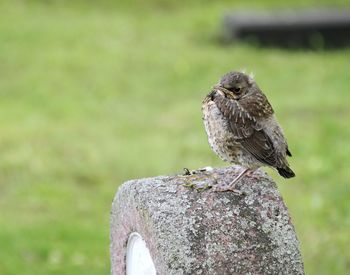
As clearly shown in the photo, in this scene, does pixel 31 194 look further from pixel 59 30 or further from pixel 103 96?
pixel 59 30

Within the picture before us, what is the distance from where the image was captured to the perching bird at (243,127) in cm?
436

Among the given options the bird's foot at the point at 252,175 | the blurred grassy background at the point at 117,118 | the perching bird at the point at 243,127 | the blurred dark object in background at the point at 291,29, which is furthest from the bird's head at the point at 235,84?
the blurred dark object in background at the point at 291,29

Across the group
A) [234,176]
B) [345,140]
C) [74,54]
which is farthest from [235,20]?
[234,176]

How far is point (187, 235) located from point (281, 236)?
44 centimetres

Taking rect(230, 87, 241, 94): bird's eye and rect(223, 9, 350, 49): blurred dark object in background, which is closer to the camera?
rect(230, 87, 241, 94): bird's eye

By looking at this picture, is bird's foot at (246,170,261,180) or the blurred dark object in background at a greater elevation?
the blurred dark object in background

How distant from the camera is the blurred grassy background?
858 centimetres

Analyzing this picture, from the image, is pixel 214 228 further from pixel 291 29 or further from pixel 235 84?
pixel 291 29

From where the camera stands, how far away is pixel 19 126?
1121 cm

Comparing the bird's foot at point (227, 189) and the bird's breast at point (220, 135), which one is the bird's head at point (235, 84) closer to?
the bird's breast at point (220, 135)

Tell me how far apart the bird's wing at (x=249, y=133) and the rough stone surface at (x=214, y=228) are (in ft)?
0.47

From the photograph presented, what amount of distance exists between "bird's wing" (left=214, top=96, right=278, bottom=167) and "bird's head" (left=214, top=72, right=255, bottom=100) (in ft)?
0.21

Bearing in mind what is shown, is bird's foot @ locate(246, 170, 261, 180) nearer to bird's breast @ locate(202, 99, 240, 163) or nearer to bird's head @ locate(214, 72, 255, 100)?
bird's breast @ locate(202, 99, 240, 163)

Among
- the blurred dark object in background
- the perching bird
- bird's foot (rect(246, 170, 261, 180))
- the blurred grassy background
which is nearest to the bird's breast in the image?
the perching bird
